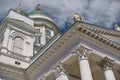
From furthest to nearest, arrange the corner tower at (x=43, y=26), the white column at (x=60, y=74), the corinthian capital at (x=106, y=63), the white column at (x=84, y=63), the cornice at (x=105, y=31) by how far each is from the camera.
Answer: the corner tower at (x=43, y=26) → the cornice at (x=105, y=31) → the white column at (x=60, y=74) → the corinthian capital at (x=106, y=63) → the white column at (x=84, y=63)

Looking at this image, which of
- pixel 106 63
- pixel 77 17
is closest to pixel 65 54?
pixel 77 17

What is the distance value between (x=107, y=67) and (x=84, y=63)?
2455 millimetres

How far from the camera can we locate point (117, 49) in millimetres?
21375

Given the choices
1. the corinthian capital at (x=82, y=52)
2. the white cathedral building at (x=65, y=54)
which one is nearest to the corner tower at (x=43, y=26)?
the white cathedral building at (x=65, y=54)

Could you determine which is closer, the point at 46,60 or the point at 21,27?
the point at 46,60

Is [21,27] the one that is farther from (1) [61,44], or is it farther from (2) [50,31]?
(2) [50,31]

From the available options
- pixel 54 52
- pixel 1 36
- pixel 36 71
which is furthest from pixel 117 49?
pixel 1 36

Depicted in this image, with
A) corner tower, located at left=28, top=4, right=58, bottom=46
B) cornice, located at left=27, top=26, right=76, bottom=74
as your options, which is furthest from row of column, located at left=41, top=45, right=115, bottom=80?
corner tower, located at left=28, top=4, right=58, bottom=46

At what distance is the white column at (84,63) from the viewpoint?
57.6 ft

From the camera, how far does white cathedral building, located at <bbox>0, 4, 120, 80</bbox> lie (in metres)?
19.4

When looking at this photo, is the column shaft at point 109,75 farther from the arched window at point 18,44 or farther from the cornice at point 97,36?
the arched window at point 18,44

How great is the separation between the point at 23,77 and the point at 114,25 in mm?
13688

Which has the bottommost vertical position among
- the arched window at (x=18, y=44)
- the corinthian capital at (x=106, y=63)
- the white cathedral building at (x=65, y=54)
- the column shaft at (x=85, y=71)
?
the column shaft at (x=85, y=71)

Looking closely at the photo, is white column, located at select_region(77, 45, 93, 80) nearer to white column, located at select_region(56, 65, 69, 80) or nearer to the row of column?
the row of column
